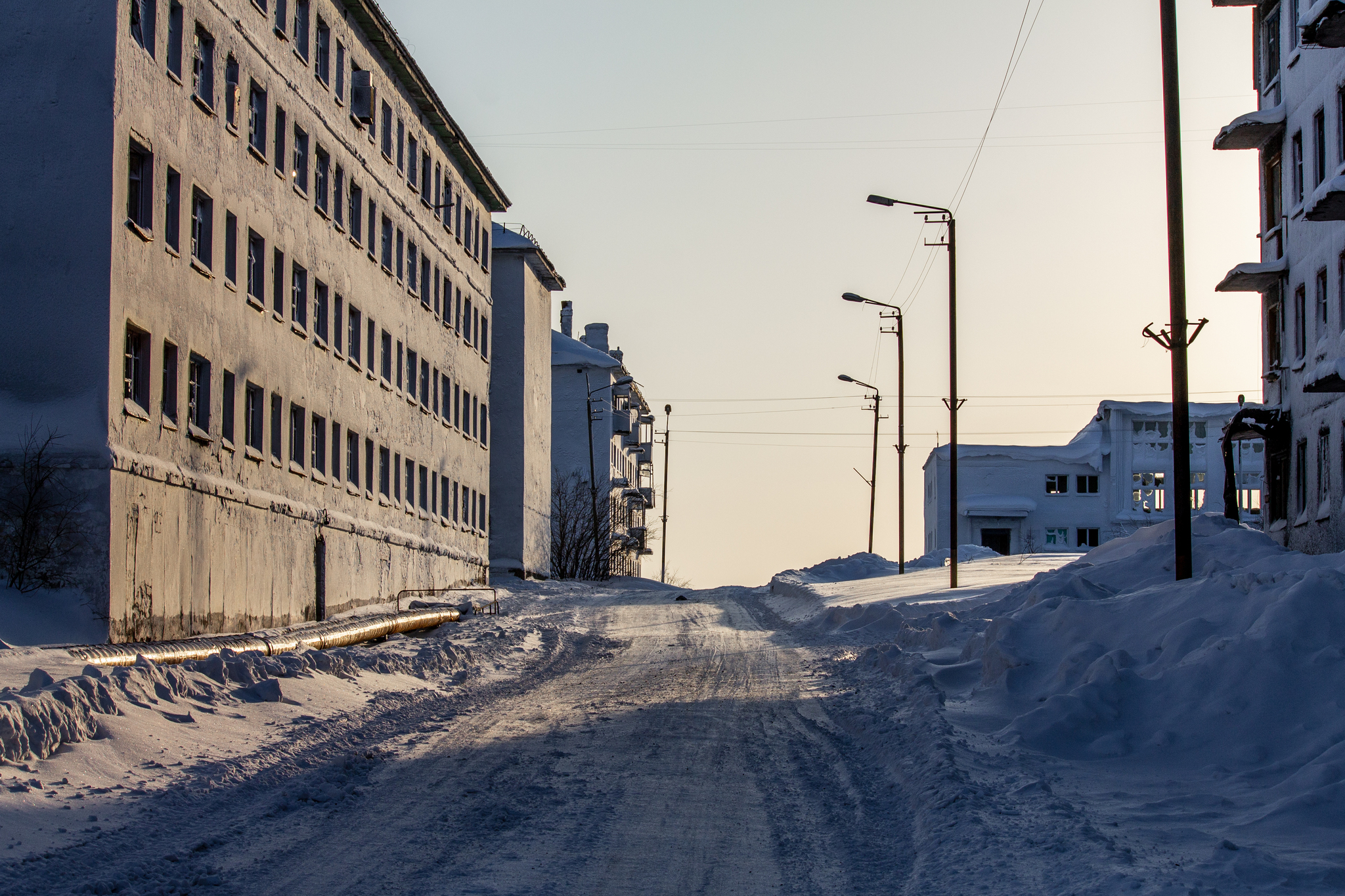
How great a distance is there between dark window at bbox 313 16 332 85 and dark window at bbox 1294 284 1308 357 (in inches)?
926

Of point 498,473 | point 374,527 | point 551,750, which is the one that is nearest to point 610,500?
point 498,473

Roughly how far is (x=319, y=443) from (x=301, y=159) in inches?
268

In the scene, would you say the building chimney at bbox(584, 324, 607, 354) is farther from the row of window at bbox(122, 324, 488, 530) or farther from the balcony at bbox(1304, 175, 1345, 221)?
the balcony at bbox(1304, 175, 1345, 221)

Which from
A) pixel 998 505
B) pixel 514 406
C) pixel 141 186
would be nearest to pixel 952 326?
pixel 141 186

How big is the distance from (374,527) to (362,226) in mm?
8267

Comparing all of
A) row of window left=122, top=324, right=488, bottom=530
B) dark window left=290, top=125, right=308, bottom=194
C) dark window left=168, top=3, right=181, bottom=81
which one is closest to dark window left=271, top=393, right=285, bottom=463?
row of window left=122, top=324, right=488, bottom=530

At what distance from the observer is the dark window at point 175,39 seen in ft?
77.2

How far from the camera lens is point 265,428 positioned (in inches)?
1110

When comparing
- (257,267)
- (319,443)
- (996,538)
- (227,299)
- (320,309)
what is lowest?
(996,538)

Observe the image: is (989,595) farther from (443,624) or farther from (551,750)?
(551,750)

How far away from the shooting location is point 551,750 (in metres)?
11.6

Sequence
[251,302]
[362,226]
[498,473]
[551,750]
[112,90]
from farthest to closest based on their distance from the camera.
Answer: [498,473], [362,226], [251,302], [112,90], [551,750]

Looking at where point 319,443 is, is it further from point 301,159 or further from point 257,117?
point 257,117

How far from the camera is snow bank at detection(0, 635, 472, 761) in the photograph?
9.74m
